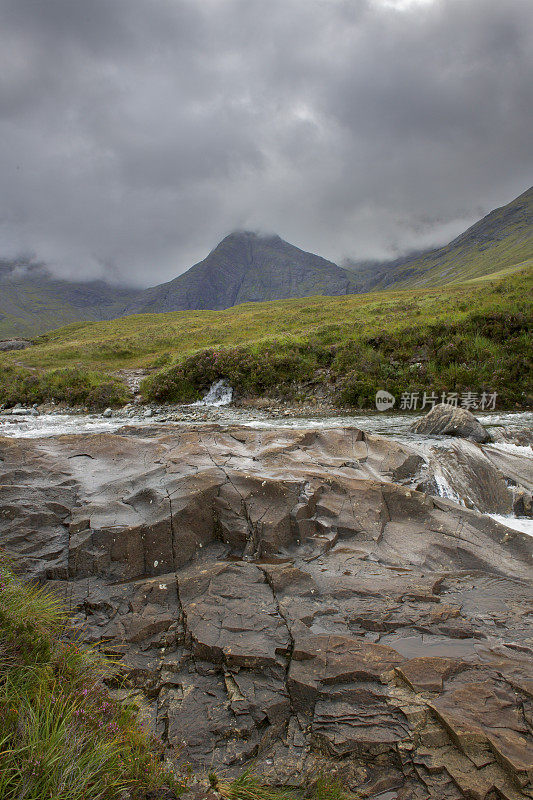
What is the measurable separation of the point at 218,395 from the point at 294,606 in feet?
89.7

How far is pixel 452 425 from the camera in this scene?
17.9 meters

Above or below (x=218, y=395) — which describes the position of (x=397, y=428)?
below

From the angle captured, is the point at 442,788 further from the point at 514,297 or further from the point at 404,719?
the point at 514,297

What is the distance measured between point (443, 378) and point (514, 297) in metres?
12.5

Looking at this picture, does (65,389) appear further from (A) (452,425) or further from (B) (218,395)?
(A) (452,425)

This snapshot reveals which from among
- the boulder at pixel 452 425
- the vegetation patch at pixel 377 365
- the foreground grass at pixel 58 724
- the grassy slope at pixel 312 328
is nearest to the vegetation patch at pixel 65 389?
the vegetation patch at pixel 377 365

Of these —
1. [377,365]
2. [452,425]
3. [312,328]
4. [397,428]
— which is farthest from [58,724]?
[312,328]

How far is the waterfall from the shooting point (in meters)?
32.1

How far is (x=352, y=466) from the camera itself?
11.4 m

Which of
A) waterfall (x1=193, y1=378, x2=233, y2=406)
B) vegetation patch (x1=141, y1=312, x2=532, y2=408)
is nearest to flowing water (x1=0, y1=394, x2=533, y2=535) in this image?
waterfall (x1=193, y1=378, x2=233, y2=406)

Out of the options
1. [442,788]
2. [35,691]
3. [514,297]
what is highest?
[514,297]

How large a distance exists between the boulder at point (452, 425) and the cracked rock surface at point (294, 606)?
8448 mm

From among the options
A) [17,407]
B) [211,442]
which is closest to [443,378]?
[211,442]

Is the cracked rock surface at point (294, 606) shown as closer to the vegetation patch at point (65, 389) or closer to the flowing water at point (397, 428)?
the flowing water at point (397, 428)
